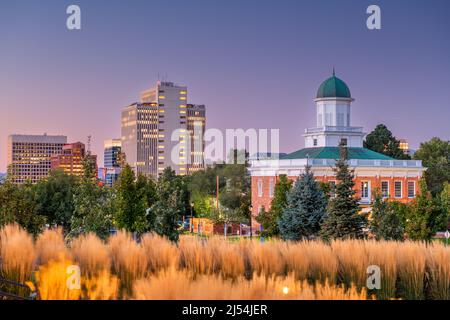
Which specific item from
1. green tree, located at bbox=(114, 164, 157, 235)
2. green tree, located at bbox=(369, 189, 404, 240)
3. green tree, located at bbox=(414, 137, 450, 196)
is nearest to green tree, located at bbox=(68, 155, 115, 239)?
green tree, located at bbox=(114, 164, 157, 235)

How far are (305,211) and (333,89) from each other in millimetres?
45867

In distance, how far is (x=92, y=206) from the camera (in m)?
24.8

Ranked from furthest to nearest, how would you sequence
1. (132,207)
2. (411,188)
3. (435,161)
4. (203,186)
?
(203,186) → (435,161) → (411,188) → (132,207)

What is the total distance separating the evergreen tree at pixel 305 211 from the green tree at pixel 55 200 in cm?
2047

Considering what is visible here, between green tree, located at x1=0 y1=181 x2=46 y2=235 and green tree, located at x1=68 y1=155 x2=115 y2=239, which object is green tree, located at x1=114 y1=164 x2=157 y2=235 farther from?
green tree, located at x1=0 y1=181 x2=46 y2=235

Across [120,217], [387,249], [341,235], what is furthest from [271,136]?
[387,249]

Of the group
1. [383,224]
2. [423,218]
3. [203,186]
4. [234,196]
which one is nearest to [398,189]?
[234,196]

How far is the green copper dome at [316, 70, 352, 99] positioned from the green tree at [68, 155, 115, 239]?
2178 inches

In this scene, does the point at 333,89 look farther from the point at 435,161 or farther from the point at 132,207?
the point at 132,207

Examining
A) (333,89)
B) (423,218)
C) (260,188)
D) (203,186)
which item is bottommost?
(423,218)

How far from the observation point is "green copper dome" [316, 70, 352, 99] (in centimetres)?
7888

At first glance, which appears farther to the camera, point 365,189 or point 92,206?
point 365,189
